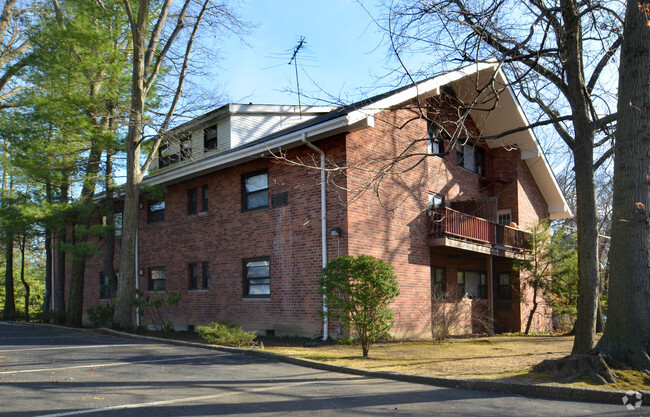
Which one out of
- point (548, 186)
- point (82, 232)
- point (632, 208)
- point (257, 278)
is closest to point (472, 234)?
point (257, 278)

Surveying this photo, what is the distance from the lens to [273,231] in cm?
1545

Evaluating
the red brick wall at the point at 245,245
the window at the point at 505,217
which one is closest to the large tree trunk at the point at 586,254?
the red brick wall at the point at 245,245

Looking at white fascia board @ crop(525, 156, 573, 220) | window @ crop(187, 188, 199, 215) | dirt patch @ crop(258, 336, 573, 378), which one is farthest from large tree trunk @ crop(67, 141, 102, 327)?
white fascia board @ crop(525, 156, 573, 220)

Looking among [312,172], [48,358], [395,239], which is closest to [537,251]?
[395,239]

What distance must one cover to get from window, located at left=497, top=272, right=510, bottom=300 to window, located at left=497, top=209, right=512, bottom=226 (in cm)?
212

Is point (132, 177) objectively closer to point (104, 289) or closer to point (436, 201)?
point (104, 289)

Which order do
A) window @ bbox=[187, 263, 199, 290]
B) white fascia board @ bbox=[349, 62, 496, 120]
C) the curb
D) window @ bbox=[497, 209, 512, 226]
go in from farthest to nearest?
window @ bbox=[497, 209, 512, 226] < window @ bbox=[187, 263, 199, 290] < white fascia board @ bbox=[349, 62, 496, 120] < the curb

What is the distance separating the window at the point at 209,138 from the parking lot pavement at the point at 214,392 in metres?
11.0

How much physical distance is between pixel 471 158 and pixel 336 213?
8.86 metres

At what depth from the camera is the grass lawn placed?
8.31 metres

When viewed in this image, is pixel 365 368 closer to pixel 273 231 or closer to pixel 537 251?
pixel 273 231

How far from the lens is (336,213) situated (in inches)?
546

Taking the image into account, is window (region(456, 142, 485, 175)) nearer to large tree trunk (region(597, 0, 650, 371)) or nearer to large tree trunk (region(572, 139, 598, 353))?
large tree trunk (region(572, 139, 598, 353))

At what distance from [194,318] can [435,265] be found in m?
8.33
